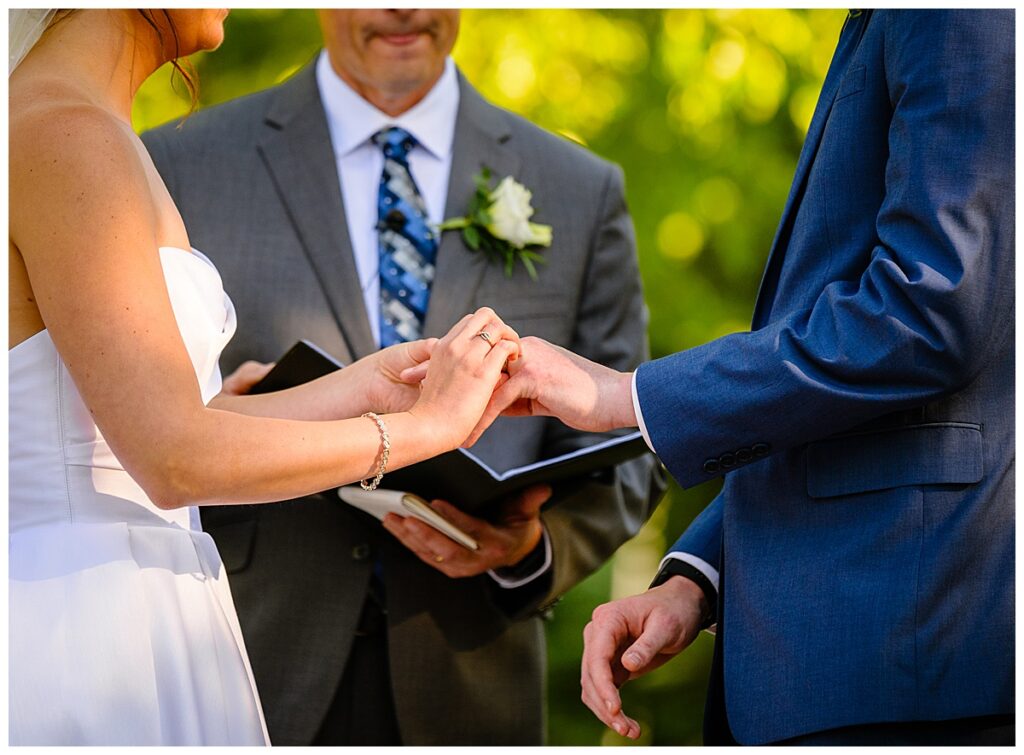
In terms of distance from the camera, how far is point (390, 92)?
3.73m

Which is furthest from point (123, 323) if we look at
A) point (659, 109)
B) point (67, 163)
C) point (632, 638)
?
point (659, 109)

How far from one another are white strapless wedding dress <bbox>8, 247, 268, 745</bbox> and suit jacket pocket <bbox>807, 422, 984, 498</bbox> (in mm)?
1064

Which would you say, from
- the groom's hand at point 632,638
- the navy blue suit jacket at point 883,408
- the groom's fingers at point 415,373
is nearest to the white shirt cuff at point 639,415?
the navy blue suit jacket at point 883,408

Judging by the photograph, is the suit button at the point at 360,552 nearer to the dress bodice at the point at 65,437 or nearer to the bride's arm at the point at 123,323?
the dress bodice at the point at 65,437

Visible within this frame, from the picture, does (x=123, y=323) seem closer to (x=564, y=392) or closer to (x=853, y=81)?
(x=564, y=392)

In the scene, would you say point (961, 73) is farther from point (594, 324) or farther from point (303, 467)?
point (594, 324)

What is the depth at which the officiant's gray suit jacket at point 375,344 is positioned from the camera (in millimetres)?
3318

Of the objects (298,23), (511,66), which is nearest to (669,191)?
(511,66)

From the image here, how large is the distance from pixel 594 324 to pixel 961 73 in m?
1.70

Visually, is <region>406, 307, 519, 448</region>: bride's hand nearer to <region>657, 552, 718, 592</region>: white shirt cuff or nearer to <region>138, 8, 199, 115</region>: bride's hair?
<region>657, 552, 718, 592</region>: white shirt cuff

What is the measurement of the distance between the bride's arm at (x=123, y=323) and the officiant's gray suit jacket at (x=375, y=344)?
122 centimetres

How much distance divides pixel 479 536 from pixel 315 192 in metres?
1.03

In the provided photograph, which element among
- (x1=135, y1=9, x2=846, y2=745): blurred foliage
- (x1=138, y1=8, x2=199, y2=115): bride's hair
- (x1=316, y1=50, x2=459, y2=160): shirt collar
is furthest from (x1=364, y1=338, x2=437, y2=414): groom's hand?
(x1=135, y1=9, x2=846, y2=745): blurred foliage

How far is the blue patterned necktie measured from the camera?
136 inches
